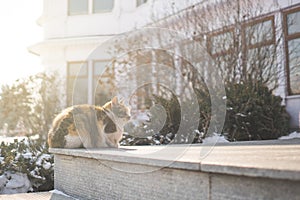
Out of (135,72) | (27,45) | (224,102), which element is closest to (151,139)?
(224,102)

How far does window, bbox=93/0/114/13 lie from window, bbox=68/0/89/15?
0.38 metres

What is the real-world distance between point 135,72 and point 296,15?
448 centimetres

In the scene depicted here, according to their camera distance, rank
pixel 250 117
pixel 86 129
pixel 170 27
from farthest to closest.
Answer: pixel 170 27 → pixel 250 117 → pixel 86 129

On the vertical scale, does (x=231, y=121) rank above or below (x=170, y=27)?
below

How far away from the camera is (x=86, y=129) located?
3707 millimetres

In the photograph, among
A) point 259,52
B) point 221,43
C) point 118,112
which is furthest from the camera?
point 221,43

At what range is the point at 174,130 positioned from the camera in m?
6.71

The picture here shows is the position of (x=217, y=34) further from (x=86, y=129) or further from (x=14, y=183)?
(x=14, y=183)

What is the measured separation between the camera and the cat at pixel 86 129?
3.67 meters

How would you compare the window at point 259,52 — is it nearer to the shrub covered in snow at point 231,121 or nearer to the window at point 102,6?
the shrub covered in snow at point 231,121

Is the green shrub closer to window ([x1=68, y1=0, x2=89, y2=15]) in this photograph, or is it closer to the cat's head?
the cat's head

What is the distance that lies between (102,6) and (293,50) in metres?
7.99

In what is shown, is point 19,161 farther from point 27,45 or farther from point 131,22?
point 27,45

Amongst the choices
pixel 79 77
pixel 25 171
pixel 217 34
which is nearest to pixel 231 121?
pixel 217 34
